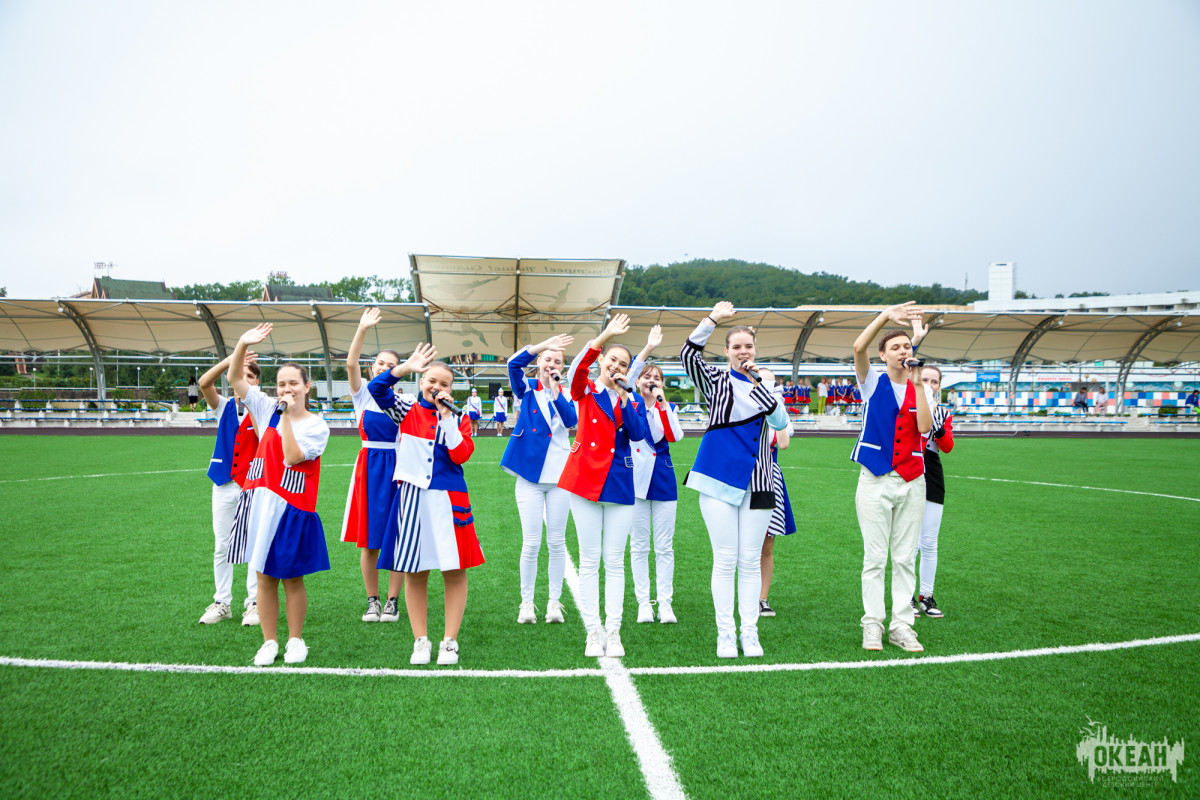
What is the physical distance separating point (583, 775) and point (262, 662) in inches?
90.0

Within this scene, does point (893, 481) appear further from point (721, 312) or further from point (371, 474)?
point (371, 474)

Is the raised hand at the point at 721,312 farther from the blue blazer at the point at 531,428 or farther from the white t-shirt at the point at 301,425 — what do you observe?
the white t-shirt at the point at 301,425

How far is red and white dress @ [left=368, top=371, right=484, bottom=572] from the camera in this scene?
13.4ft

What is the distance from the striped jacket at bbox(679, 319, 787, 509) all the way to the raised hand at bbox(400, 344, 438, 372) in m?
1.61

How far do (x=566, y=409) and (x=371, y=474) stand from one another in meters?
1.53

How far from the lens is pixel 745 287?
194 feet

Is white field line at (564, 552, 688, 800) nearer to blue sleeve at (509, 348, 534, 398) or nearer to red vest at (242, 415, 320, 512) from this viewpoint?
blue sleeve at (509, 348, 534, 398)

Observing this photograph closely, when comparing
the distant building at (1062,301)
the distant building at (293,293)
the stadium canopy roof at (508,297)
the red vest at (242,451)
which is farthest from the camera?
the distant building at (1062,301)

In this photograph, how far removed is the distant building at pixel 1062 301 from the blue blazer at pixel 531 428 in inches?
3034

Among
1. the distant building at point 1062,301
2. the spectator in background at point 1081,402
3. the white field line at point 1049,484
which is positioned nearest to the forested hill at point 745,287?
the distant building at point 1062,301

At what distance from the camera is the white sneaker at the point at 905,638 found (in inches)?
174

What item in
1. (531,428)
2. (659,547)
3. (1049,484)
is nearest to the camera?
(531,428)

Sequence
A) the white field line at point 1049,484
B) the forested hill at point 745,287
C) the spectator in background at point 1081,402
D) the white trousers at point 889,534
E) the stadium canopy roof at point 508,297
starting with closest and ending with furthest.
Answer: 1. the white trousers at point 889,534
2. the white field line at point 1049,484
3. the stadium canopy roof at point 508,297
4. the spectator in background at point 1081,402
5. the forested hill at point 745,287

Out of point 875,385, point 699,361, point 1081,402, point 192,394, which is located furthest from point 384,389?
point 1081,402
